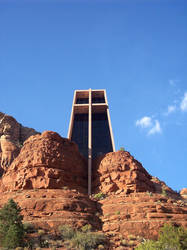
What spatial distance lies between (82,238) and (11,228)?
4628 millimetres

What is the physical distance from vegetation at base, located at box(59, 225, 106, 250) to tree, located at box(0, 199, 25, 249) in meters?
3.01

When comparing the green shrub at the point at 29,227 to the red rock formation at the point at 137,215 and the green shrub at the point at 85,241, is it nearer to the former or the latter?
the green shrub at the point at 85,241

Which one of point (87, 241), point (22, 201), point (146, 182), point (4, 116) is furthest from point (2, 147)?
point (87, 241)

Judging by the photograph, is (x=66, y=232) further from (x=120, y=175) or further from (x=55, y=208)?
(x=120, y=175)

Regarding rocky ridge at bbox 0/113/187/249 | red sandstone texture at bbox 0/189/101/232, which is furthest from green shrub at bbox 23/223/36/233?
rocky ridge at bbox 0/113/187/249

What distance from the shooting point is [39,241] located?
19672 millimetres

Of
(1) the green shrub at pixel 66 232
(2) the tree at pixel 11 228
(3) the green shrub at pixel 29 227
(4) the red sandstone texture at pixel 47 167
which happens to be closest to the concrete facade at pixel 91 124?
(4) the red sandstone texture at pixel 47 167

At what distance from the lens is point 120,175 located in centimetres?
2955

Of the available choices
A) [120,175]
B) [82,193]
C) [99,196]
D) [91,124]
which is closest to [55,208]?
[82,193]

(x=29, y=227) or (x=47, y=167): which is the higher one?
(x=47, y=167)

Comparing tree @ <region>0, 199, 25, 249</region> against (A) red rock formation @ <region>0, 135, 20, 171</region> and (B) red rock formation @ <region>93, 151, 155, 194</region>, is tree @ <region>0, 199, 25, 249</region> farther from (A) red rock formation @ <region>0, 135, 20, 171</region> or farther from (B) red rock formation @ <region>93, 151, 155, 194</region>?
(A) red rock formation @ <region>0, 135, 20, 171</region>

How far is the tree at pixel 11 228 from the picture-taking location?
726 inches

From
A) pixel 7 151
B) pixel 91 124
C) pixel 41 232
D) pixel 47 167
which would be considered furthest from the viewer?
pixel 91 124

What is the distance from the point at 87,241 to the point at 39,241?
3.16 meters
